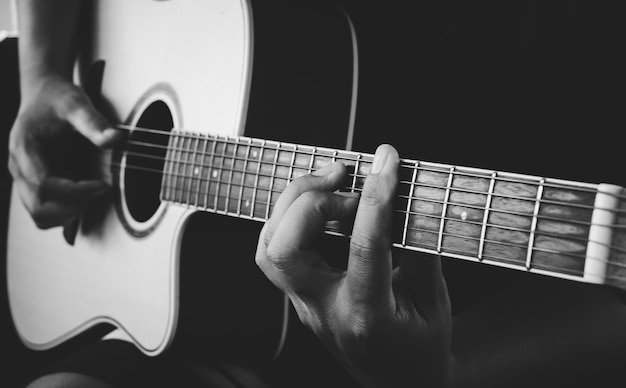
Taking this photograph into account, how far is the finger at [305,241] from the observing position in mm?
595

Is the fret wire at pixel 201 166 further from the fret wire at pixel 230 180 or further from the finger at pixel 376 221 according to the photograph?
the finger at pixel 376 221

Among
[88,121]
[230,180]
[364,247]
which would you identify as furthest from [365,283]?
[88,121]

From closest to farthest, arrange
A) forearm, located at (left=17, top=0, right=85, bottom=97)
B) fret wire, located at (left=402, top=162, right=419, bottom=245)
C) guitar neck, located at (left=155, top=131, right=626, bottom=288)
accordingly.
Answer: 1. guitar neck, located at (left=155, top=131, right=626, bottom=288)
2. fret wire, located at (left=402, top=162, right=419, bottom=245)
3. forearm, located at (left=17, top=0, right=85, bottom=97)

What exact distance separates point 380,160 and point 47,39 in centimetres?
91

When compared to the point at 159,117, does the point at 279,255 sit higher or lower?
lower

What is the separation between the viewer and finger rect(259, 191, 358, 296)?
595 mm

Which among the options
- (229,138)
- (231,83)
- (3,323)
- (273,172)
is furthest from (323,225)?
(3,323)

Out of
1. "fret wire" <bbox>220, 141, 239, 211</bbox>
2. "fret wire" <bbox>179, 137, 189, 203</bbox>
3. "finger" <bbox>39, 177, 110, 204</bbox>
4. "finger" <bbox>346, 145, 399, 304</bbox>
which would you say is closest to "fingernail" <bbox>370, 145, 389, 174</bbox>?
"finger" <bbox>346, 145, 399, 304</bbox>

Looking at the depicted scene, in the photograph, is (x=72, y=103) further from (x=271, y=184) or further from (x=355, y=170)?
(x=355, y=170)

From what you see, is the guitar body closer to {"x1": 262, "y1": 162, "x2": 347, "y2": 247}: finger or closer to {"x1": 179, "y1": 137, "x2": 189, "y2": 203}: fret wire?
{"x1": 179, "y1": 137, "x2": 189, "y2": 203}: fret wire

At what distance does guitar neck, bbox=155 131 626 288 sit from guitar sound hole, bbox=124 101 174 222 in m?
0.33

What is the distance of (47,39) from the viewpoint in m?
1.12

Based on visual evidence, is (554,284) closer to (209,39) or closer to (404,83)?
(404,83)

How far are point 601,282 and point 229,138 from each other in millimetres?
521
